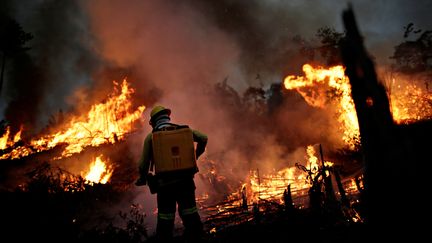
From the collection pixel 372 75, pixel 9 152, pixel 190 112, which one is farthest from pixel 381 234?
pixel 190 112

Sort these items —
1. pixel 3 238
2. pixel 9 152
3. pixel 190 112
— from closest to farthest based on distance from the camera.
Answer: pixel 3 238, pixel 9 152, pixel 190 112

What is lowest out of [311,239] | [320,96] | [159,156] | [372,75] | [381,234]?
[311,239]

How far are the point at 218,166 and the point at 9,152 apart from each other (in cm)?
1471

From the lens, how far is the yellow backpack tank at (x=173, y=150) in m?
4.13

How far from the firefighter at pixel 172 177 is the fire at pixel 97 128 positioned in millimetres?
17005

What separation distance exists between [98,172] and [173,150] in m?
16.3

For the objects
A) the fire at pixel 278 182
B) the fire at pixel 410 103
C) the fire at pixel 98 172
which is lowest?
the fire at pixel 278 182

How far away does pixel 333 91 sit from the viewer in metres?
21.6

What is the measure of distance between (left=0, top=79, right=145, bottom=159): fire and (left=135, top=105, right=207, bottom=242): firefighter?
1701cm

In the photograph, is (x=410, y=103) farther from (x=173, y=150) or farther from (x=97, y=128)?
(x=97, y=128)

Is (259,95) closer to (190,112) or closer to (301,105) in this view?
(301,105)

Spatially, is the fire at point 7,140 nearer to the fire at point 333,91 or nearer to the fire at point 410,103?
the fire at point 333,91

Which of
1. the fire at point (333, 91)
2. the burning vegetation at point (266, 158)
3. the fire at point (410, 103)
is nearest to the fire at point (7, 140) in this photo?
the burning vegetation at point (266, 158)

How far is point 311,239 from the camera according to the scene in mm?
3955
